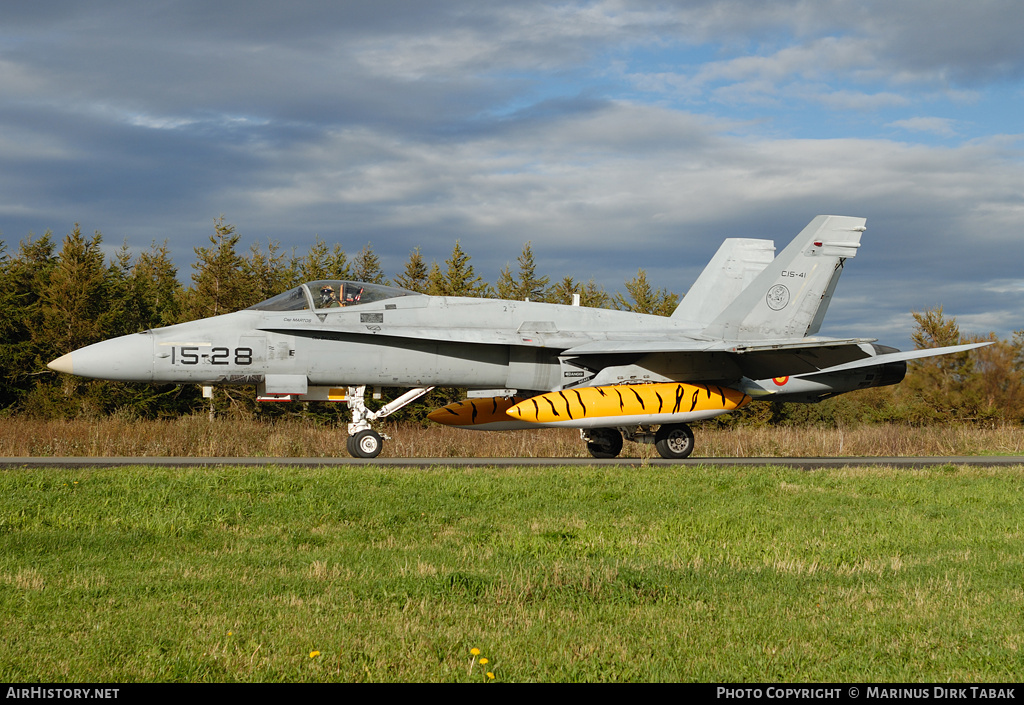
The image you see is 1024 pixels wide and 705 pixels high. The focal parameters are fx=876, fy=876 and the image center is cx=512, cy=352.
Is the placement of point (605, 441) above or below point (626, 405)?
below

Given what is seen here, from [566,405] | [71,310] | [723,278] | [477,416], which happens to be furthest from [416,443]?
[71,310]

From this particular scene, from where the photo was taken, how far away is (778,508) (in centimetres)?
989

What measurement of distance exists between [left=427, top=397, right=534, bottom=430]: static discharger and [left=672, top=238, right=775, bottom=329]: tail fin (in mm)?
5161

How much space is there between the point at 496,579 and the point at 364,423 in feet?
35.6

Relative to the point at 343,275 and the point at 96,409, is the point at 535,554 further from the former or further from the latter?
the point at 343,275

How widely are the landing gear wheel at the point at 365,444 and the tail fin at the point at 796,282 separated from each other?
7693 mm

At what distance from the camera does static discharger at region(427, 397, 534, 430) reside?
18172 mm

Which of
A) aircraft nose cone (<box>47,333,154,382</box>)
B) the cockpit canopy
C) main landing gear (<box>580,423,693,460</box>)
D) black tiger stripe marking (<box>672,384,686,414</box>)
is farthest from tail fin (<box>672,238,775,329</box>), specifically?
aircraft nose cone (<box>47,333,154,382</box>)

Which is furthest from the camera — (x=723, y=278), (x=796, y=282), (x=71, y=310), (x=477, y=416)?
(x=71, y=310)

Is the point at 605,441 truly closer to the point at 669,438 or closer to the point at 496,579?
the point at 669,438

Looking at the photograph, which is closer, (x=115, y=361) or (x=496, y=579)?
(x=496, y=579)

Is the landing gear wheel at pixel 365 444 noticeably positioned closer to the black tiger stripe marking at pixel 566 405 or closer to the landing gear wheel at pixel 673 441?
the black tiger stripe marking at pixel 566 405

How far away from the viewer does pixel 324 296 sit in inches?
655
